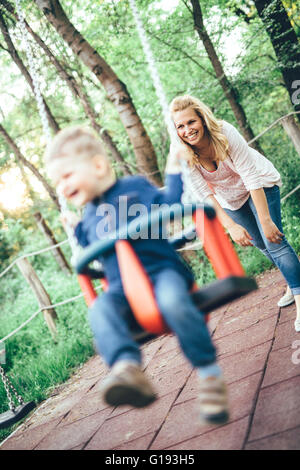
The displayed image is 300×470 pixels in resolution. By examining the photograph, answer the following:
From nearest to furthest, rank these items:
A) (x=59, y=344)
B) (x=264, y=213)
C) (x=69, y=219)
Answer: (x=69, y=219) → (x=264, y=213) → (x=59, y=344)

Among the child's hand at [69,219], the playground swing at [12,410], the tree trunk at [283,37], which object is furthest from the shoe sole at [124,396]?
the tree trunk at [283,37]

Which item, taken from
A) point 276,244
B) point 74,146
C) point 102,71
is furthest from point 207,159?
point 102,71

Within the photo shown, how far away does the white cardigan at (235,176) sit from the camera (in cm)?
266

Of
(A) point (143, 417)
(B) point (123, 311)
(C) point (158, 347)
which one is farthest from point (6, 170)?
(B) point (123, 311)

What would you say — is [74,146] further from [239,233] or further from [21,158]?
[21,158]

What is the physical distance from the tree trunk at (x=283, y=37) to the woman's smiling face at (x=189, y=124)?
4264mm

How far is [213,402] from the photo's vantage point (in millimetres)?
1474

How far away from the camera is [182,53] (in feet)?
27.9

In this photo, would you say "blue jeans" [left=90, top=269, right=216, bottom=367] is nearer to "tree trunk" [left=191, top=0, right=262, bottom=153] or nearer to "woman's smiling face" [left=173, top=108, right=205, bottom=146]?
"woman's smiling face" [left=173, top=108, right=205, bottom=146]

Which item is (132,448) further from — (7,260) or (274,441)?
(7,260)

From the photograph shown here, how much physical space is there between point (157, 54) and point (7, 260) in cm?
1010

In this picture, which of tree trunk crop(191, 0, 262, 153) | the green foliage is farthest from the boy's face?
tree trunk crop(191, 0, 262, 153)

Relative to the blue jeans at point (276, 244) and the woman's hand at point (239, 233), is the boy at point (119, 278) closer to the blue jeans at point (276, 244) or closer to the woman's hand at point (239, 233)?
the woman's hand at point (239, 233)

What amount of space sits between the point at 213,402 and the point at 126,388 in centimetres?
31
